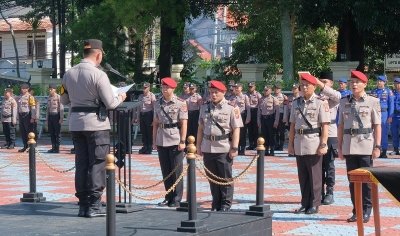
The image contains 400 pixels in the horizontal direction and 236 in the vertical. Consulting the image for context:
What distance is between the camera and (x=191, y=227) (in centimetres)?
913

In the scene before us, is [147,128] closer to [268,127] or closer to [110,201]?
[268,127]

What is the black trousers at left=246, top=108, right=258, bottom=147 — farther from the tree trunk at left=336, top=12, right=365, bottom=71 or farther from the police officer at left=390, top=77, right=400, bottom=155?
the tree trunk at left=336, top=12, right=365, bottom=71

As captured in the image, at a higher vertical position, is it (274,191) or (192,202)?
(192,202)

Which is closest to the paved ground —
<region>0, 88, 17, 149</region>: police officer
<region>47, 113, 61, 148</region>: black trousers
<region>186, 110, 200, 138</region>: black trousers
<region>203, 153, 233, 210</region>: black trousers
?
<region>203, 153, 233, 210</region>: black trousers

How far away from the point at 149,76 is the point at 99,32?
4.16m

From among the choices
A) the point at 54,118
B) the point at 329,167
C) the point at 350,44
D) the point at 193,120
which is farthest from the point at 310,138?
the point at 350,44

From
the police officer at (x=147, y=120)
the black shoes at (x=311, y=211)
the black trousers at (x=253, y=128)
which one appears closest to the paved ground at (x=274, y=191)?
the black shoes at (x=311, y=211)

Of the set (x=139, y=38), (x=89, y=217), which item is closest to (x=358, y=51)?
(x=139, y=38)

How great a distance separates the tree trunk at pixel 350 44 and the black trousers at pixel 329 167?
17.6 m

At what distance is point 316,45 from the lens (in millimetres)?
41594

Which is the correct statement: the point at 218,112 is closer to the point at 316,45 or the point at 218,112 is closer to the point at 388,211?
the point at 388,211

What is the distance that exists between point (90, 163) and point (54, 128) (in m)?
14.8

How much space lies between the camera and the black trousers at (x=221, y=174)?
39.4 ft

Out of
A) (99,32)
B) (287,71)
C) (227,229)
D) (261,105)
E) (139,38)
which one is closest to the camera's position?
(227,229)
